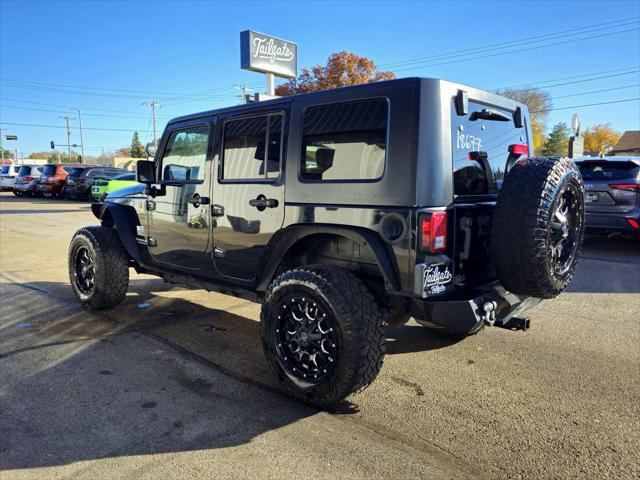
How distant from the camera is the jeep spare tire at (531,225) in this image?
9.56 ft

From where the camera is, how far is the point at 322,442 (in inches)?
109

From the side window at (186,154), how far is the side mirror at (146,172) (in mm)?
121

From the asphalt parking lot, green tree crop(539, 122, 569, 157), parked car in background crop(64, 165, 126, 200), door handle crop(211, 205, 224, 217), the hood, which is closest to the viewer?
the asphalt parking lot

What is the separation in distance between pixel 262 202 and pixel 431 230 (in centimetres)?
138

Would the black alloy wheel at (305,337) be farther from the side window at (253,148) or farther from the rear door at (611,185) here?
the rear door at (611,185)

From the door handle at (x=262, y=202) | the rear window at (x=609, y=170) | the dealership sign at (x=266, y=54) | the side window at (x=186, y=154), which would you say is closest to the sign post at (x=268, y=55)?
the dealership sign at (x=266, y=54)

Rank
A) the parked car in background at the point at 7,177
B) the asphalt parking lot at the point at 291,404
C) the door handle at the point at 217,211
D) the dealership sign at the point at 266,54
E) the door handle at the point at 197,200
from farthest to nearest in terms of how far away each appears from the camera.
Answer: the parked car in background at the point at 7,177, the dealership sign at the point at 266,54, the door handle at the point at 197,200, the door handle at the point at 217,211, the asphalt parking lot at the point at 291,404

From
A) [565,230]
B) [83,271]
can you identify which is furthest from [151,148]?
[565,230]

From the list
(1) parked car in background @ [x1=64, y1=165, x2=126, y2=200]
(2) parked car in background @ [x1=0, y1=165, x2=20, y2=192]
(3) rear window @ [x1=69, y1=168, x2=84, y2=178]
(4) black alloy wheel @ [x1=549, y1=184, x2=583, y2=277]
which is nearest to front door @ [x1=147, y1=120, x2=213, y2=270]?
(4) black alloy wheel @ [x1=549, y1=184, x2=583, y2=277]

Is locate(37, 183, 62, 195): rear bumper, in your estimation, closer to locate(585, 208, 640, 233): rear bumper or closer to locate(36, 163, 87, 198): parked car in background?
locate(36, 163, 87, 198): parked car in background

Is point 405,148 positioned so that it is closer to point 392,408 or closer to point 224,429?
point 392,408

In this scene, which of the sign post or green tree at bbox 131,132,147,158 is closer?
the sign post

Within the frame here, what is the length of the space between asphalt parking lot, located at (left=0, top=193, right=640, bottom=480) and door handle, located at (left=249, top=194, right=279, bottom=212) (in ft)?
4.15

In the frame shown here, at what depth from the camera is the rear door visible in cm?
812
